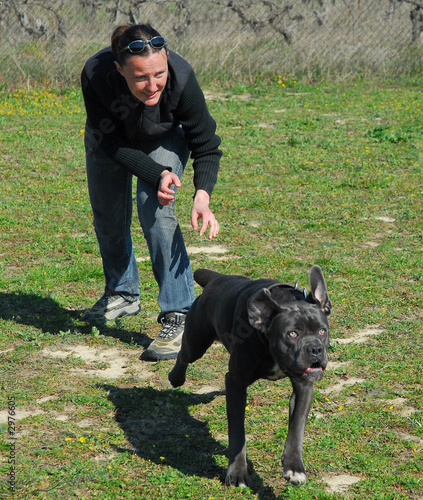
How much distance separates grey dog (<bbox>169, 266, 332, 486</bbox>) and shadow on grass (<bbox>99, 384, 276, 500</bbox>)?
0.24 meters

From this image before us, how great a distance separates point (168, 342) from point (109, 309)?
0.76 meters

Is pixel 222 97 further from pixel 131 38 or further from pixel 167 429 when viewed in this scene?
pixel 167 429

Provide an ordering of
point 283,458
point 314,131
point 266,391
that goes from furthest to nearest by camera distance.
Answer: point 314,131 < point 266,391 < point 283,458

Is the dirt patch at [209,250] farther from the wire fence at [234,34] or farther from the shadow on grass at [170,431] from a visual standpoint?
the wire fence at [234,34]

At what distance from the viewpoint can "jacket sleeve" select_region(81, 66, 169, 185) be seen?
436 cm

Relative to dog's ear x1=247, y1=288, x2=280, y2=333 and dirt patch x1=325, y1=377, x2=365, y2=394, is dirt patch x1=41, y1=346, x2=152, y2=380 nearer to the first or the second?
dirt patch x1=325, y1=377, x2=365, y2=394

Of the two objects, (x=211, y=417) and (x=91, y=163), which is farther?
(x=91, y=163)

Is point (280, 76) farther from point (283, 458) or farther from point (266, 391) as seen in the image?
point (283, 458)

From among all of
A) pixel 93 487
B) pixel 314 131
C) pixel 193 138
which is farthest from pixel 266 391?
pixel 314 131

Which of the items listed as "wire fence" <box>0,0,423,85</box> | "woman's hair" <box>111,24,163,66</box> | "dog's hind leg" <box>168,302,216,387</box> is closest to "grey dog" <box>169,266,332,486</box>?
"dog's hind leg" <box>168,302,216,387</box>

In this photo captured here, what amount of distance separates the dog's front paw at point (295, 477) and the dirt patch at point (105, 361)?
1.50 metres

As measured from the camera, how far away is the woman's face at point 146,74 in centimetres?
391

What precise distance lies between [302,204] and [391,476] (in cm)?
459

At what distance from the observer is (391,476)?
3264 millimetres
